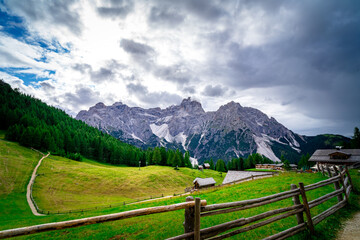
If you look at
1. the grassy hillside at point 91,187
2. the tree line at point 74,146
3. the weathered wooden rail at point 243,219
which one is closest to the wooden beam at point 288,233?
the weathered wooden rail at point 243,219

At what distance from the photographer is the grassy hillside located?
142ft

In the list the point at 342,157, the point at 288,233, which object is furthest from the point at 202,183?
the point at 288,233

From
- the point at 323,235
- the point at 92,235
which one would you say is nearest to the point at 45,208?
the point at 92,235

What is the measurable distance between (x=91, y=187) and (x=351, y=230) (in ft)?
207

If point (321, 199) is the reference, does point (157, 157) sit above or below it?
above

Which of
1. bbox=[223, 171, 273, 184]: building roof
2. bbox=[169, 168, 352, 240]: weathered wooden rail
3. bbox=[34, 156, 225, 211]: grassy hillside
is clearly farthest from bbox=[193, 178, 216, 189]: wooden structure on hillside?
bbox=[169, 168, 352, 240]: weathered wooden rail

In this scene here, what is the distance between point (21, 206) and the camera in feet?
120

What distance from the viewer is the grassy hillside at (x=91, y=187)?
142 ft

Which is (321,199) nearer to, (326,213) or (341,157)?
(326,213)

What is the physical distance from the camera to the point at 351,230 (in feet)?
28.1

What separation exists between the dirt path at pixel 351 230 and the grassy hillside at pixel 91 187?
1856 inches

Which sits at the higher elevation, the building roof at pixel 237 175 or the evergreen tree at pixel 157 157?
the evergreen tree at pixel 157 157

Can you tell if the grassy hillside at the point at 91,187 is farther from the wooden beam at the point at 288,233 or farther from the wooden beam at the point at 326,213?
the wooden beam at the point at 326,213

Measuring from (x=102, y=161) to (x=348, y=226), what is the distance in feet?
434
